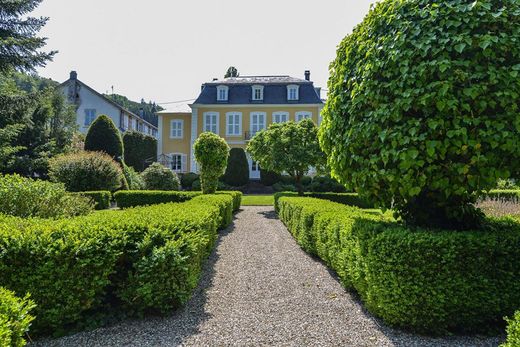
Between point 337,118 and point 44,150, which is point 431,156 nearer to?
point 337,118

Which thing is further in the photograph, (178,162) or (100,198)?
(178,162)

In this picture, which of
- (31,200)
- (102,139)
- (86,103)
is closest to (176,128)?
(102,139)

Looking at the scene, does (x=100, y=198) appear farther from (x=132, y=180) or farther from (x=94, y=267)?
(x=94, y=267)

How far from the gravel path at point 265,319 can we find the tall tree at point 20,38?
16.1 meters

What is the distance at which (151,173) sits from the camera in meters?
16.8

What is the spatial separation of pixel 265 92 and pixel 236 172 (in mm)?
8132

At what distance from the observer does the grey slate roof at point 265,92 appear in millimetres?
26325

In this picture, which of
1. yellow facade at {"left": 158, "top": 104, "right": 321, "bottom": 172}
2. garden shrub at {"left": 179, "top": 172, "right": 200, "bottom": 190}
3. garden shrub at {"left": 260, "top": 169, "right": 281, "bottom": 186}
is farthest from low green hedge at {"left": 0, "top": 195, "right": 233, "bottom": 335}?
yellow facade at {"left": 158, "top": 104, "right": 321, "bottom": 172}

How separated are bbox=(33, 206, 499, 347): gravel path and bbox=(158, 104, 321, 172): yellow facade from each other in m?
21.8

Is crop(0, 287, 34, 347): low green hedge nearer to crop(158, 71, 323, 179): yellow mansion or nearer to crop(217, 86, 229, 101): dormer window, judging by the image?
crop(158, 71, 323, 179): yellow mansion

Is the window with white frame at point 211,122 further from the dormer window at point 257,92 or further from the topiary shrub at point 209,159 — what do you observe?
the topiary shrub at point 209,159

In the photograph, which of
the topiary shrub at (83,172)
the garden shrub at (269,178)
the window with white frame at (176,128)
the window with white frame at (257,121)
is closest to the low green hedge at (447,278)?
the topiary shrub at (83,172)

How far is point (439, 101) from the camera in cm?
286

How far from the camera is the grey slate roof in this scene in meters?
26.3
